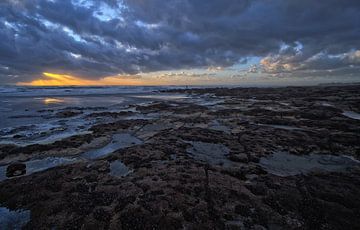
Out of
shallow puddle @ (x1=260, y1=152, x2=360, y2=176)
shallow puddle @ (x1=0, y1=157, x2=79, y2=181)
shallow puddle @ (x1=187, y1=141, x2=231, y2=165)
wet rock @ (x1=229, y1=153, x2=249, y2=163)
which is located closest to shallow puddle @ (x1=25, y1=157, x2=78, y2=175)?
shallow puddle @ (x1=0, y1=157, x2=79, y2=181)

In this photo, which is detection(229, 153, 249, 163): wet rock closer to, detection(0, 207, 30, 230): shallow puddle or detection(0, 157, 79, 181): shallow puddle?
detection(0, 157, 79, 181): shallow puddle

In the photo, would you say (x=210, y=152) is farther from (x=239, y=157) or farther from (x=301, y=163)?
(x=301, y=163)

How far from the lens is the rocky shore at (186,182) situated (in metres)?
6.23

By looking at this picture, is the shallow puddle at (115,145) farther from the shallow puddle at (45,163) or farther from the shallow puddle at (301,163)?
the shallow puddle at (301,163)

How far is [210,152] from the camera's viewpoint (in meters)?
12.2

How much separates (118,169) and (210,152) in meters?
5.03

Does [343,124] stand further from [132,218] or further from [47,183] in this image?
[47,183]

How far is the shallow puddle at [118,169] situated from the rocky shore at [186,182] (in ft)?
0.15

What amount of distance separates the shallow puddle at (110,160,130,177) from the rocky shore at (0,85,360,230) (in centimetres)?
5

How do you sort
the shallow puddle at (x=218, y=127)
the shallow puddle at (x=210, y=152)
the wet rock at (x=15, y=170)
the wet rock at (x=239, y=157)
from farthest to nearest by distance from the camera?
the shallow puddle at (x=218, y=127), the shallow puddle at (x=210, y=152), the wet rock at (x=239, y=157), the wet rock at (x=15, y=170)

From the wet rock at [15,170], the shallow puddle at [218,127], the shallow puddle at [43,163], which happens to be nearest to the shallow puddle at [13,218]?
the wet rock at [15,170]

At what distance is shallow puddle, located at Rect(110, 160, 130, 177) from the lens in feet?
30.2

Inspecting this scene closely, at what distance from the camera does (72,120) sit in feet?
72.7

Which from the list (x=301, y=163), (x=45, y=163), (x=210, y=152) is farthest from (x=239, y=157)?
(x=45, y=163)
